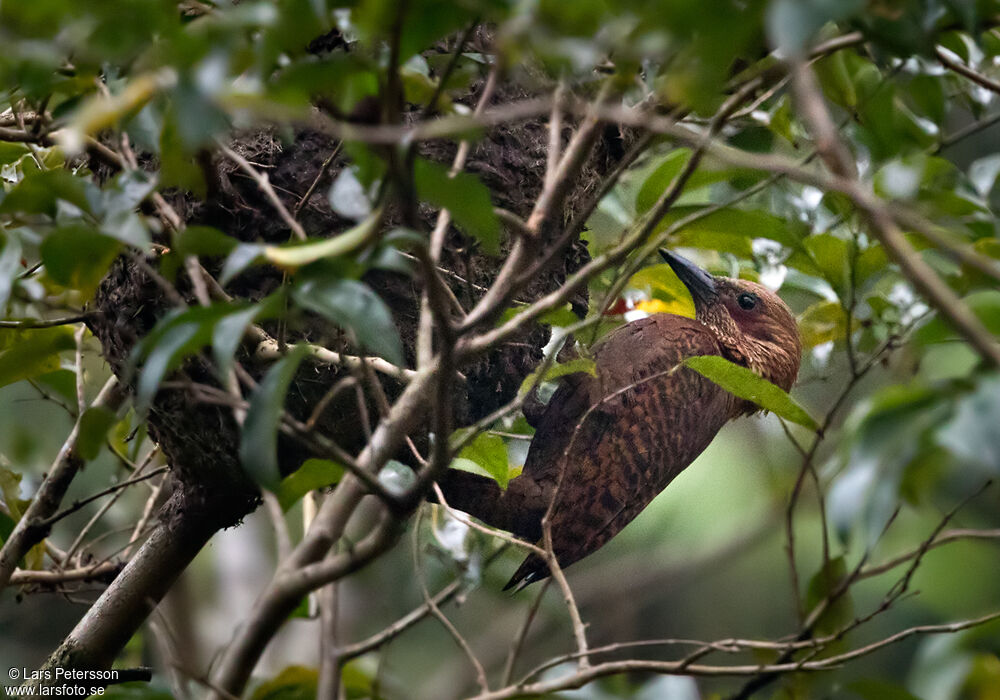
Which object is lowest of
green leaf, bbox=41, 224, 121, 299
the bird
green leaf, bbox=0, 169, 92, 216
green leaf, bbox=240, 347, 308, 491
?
the bird

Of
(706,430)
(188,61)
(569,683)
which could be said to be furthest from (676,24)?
(706,430)

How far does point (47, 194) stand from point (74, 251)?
110 mm

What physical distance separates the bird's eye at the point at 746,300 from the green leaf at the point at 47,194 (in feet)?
6.59

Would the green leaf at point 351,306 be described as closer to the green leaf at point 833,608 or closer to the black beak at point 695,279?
the green leaf at point 833,608

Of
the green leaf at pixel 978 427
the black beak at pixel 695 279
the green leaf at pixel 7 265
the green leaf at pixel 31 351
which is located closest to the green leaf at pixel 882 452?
the green leaf at pixel 978 427

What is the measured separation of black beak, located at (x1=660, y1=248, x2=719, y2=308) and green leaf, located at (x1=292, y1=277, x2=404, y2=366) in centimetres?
172

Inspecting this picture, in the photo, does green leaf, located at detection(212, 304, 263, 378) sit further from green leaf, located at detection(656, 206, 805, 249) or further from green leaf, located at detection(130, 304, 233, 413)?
green leaf, located at detection(656, 206, 805, 249)

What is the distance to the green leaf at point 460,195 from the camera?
37.3 inches

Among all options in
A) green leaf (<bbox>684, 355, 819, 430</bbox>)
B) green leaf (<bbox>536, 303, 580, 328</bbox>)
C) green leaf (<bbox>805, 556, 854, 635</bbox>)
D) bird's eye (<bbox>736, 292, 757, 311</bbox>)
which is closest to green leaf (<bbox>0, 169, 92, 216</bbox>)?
green leaf (<bbox>536, 303, 580, 328</bbox>)

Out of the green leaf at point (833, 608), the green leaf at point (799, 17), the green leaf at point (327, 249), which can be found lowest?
the green leaf at point (833, 608)

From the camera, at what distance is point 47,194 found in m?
1.18

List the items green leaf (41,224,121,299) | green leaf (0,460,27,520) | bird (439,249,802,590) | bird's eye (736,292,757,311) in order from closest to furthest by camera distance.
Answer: green leaf (41,224,121,299)
green leaf (0,460,27,520)
bird (439,249,802,590)
bird's eye (736,292,757,311)

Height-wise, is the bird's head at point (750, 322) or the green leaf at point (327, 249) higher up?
the green leaf at point (327, 249)

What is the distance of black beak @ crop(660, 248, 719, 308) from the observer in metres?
2.58
